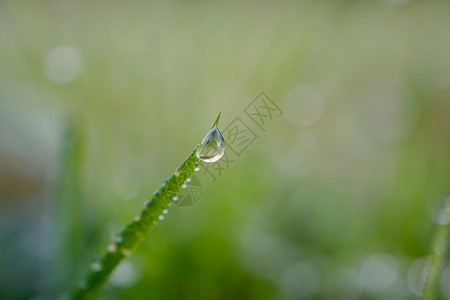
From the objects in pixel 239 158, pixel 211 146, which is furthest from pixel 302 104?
pixel 211 146

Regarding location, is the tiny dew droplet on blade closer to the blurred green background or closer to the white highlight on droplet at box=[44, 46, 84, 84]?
the blurred green background

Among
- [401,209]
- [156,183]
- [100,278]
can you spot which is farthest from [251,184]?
[100,278]

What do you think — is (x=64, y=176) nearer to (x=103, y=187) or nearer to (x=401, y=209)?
(x=103, y=187)

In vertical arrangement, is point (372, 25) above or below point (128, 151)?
above

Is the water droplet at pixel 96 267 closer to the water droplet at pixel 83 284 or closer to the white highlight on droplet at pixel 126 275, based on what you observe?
the water droplet at pixel 83 284

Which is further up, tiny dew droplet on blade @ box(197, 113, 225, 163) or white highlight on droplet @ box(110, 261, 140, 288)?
white highlight on droplet @ box(110, 261, 140, 288)

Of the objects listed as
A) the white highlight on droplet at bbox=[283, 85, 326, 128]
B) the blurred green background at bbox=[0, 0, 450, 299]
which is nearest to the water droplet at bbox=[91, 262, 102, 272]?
the blurred green background at bbox=[0, 0, 450, 299]
